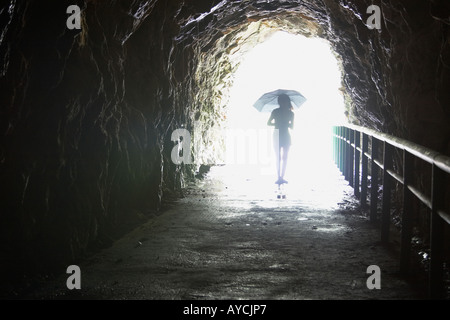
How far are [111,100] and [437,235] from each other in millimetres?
4158

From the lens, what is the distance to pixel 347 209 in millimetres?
8164

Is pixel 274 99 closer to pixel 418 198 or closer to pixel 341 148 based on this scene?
pixel 341 148

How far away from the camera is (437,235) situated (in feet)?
12.0

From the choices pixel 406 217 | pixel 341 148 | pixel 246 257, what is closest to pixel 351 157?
pixel 341 148

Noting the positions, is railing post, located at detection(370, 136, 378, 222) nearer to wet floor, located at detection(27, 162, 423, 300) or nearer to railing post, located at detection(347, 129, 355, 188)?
wet floor, located at detection(27, 162, 423, 300)

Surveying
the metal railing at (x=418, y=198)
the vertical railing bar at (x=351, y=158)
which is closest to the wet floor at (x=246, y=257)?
the metal railing at (x=418, y=198)

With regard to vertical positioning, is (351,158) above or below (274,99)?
below

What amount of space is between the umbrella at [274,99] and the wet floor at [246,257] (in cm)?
437

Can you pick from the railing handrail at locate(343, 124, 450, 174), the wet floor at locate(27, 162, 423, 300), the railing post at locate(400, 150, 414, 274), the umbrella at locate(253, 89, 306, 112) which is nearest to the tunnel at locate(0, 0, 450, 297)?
the wet floor at locate(27, 162, 423, 300)

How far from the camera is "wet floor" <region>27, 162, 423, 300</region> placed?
14.0 ft

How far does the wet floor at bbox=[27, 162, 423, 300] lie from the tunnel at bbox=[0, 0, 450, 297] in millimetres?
439

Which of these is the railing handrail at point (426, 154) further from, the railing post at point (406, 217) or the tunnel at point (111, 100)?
the tunnel at point (111, 100)

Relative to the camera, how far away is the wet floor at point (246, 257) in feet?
14.0

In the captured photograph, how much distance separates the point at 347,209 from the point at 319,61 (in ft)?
107
